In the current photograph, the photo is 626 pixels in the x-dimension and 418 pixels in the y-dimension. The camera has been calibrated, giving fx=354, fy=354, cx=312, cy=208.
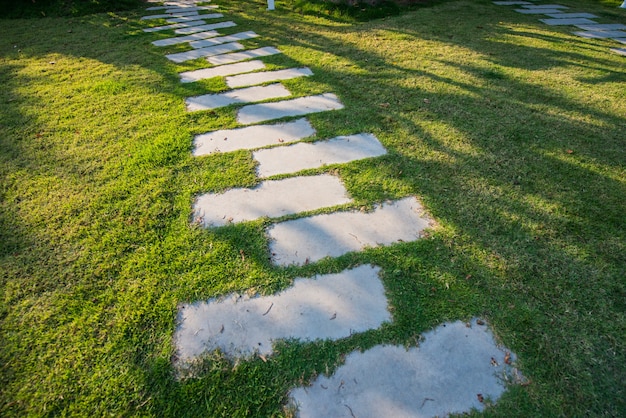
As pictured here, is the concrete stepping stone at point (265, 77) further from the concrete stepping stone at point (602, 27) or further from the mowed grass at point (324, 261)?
the concrete stepping stone at point (602, 27)

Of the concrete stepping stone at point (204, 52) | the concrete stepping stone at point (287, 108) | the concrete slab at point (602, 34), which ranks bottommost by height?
the concrete stepping stone at point (287, 108)

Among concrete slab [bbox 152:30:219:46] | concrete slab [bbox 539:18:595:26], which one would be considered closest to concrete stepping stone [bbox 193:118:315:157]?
concrete slab [bbox 152:30:219:46]

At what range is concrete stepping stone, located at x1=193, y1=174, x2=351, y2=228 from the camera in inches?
91.4

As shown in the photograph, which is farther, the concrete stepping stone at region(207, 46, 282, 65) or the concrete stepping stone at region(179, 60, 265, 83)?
the concrete stepping stone at region(207, 46, 282, 65)

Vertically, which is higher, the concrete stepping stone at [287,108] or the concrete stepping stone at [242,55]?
the concrete stepping stone at [242,55]

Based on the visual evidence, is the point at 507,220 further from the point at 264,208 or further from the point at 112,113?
the point at 112,113

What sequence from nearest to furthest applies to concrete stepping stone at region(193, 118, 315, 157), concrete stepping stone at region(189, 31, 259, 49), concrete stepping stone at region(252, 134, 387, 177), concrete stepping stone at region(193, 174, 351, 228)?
concrete stepping stone at region(193, 174, 351, 228) → concrete stepping stone at region(252, 134, 387, 177) → concrete stepping stone at region(193, 118, 315, 157) → concrete stepping stone at region(189, 31, 259, 49)

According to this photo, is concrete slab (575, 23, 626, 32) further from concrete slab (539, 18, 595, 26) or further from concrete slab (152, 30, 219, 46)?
concrete slab (152, 30, 219, 46)

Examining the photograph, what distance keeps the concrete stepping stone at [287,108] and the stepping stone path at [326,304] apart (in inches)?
0.9

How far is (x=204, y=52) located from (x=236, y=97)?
173 centimetres

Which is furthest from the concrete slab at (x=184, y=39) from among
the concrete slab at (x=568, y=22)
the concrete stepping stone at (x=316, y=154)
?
the concrete slab at (x=568, y=22)

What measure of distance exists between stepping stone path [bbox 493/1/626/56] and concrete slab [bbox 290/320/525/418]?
5.46 meters

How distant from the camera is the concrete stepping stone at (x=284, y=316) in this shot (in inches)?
64.6

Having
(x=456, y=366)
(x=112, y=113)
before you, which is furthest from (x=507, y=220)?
(x=112, y=113)
